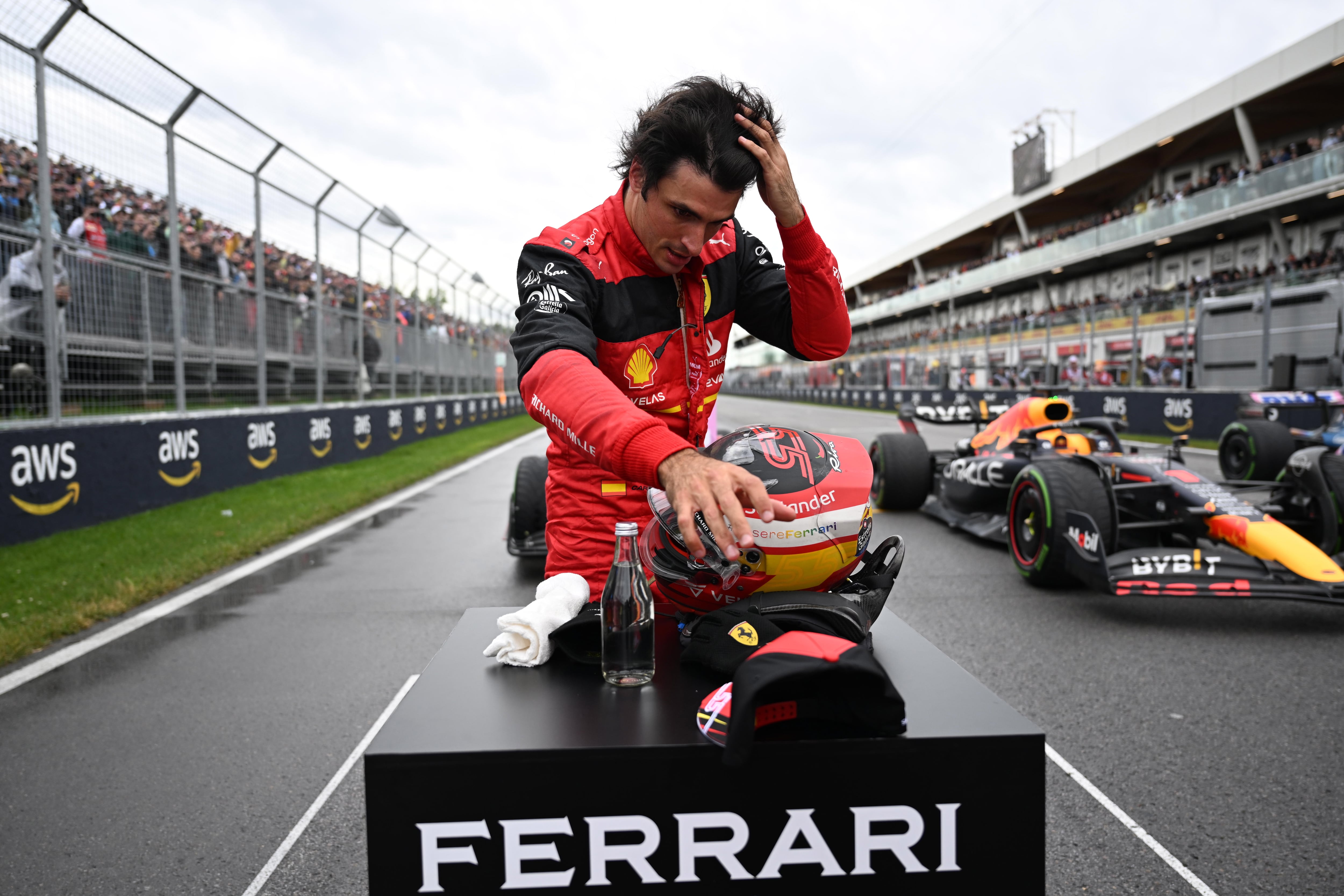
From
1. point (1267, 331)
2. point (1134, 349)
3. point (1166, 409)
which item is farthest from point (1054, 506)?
point (1134, 349)

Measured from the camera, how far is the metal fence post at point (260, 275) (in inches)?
375

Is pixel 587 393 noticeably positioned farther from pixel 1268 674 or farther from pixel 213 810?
pixel 1268 674

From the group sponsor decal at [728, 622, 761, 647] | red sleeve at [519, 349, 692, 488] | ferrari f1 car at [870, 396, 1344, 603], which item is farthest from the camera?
ferrari f1 car at [870, 396, 1344, 603]

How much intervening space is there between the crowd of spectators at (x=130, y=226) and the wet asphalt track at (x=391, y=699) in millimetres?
3430

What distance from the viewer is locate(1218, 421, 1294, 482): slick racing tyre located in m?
7.78

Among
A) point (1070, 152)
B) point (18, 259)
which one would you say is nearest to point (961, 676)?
point (18, 259)

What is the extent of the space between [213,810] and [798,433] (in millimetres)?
1790

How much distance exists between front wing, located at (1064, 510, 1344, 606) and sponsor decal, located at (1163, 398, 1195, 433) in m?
12.0

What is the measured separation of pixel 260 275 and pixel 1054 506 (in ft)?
28.2

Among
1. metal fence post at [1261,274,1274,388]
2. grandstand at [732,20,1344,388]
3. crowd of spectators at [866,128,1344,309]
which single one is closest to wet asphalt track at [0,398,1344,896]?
grandstand at [732,20,1344,388]

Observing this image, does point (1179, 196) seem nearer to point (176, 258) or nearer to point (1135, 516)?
point (1135, 516)

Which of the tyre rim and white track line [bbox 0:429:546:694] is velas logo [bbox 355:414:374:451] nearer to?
white track line [bbox 0:429:546:694]

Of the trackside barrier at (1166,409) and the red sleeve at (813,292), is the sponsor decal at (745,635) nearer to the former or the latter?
the red sleeve at (813,292)

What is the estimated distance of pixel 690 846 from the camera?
132cm
